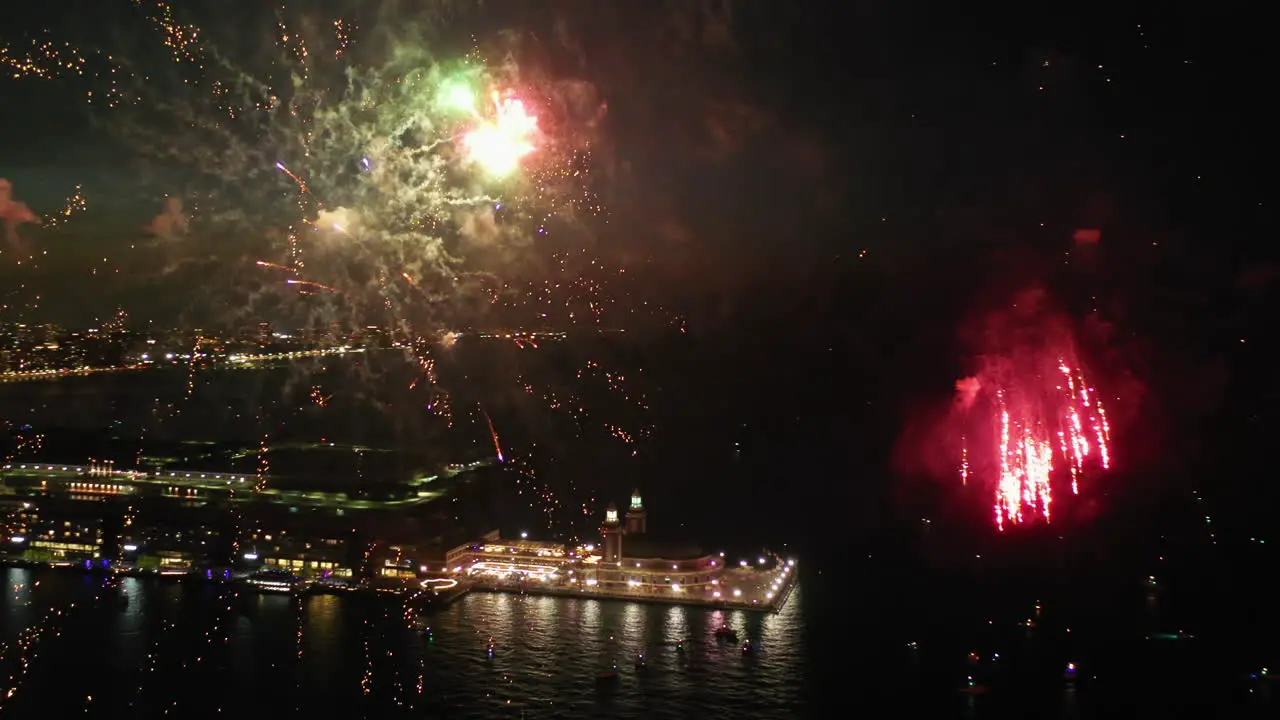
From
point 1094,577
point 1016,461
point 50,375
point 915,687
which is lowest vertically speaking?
point 915,687

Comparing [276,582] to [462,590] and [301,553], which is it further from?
[462,590]

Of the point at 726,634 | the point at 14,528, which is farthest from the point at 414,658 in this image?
the point at 14,528

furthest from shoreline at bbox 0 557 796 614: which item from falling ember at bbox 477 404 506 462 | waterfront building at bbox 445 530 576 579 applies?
falling ember at bbox 477 404 506 462

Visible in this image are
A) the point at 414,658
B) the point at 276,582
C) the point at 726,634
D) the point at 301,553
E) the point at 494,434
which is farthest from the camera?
the point at 494,434

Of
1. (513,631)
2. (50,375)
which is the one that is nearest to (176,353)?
Answer: (50,375)

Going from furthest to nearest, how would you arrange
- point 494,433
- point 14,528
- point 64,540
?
point 494,433
point 14,528
point 64,540

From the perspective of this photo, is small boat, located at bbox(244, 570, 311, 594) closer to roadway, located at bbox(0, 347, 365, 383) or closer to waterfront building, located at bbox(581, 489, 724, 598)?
waterfront building, located at bbox(581, 489, 724, 598)

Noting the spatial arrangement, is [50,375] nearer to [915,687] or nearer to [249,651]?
[249,651]

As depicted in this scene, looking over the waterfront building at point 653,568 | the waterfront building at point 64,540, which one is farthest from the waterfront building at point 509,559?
the waterfront building at point 64,540

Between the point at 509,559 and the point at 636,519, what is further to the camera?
the point at 636,519

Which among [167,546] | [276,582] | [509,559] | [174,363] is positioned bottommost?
[276,582]
